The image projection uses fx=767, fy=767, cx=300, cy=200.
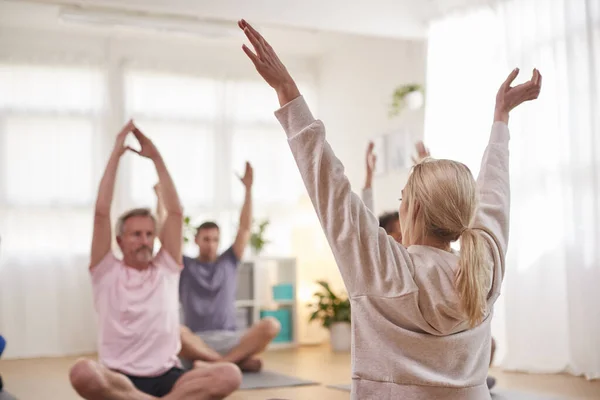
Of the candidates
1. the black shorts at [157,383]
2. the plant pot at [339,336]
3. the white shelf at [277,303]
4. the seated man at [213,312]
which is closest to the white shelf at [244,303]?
the white shelf at [277,303]

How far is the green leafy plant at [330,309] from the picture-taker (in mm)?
7164

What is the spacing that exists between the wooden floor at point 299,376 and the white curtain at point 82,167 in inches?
24.9

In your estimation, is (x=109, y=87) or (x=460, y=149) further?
(x=109, y=87)

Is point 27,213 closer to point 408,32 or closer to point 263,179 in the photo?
point 263,179

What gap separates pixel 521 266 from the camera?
5336 millimetres

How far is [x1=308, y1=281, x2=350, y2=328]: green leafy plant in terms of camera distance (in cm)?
716

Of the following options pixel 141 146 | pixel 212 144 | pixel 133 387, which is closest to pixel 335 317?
pixel 212 144

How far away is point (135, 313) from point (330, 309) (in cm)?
408

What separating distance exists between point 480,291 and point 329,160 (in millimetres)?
399

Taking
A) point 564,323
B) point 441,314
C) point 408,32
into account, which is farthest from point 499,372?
point 441,314

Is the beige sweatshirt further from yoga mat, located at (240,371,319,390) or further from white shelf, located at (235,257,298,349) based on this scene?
white shelf, located at (235,257,298,349)

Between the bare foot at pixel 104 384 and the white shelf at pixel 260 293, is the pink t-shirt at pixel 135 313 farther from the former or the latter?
the white shelf at pixel 260 293

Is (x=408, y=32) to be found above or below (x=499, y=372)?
above

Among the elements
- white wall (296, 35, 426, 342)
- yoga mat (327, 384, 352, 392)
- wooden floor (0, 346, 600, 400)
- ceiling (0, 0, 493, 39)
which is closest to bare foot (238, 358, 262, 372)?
wooden floor (0, 346, 600, 400)
